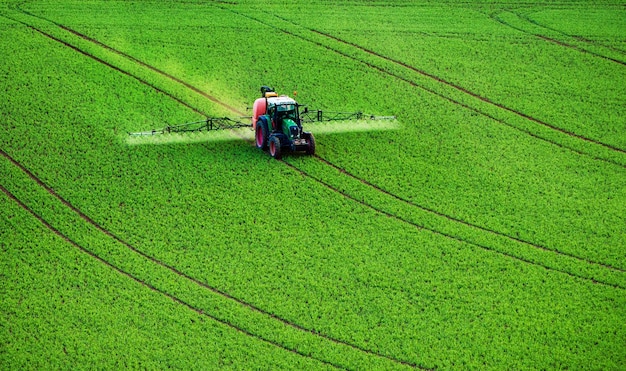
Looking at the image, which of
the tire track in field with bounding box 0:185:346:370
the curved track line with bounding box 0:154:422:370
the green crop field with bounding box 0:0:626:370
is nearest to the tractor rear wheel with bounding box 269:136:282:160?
the green crop field with bounding box 0:0:626:370

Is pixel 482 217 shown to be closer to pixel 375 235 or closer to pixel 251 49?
pixel 375 235

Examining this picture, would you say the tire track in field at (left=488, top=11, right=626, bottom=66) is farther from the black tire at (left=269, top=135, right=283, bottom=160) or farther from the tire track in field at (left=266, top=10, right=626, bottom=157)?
the black tire at (left=269, top=135, right=283, bottom=160)

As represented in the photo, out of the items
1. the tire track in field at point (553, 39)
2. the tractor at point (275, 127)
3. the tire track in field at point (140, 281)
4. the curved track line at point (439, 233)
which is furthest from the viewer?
the tire track in field at point (553, 39)

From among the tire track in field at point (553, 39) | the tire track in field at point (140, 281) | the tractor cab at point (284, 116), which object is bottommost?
the tire track in field at point (140, 281)

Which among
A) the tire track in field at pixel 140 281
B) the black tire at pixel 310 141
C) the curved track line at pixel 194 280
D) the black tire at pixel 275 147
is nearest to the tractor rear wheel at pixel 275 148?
the black tire at pixel 275 147

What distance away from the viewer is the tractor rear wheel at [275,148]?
28.9 m

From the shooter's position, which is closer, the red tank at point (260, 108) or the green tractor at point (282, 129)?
the green tractor at point (282, 129)

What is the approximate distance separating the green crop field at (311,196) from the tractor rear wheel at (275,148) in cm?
47

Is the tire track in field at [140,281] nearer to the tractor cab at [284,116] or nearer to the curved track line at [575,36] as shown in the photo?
the tractor cab at [284,116]

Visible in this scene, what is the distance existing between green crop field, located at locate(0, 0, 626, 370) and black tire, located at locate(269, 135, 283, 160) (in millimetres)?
478

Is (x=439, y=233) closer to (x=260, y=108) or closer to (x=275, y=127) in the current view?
(x=275, y=127)

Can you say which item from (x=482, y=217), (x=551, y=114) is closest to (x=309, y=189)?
(x=482, y=217)

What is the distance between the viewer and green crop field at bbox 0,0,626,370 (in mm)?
21109

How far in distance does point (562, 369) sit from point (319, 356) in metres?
6.28
